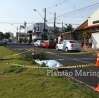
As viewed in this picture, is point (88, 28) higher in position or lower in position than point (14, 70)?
higher

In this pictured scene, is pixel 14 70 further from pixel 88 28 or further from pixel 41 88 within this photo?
pixel 88 28

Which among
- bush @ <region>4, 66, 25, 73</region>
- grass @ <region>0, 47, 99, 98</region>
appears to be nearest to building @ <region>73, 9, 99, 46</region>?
bush @ <region>4, 66, 25, 73</region>

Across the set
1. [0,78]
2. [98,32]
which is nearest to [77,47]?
[98,32]

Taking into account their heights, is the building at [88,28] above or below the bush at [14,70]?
above

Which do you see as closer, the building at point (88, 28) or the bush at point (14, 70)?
the bush at point (14, 70)

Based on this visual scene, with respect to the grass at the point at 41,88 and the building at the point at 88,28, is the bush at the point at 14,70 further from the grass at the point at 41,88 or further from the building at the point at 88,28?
the building at the point at 88,28

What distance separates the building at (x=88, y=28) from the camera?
51016 millimetres

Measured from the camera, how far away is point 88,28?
5338cm

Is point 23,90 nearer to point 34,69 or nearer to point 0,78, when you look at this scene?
point 0,78

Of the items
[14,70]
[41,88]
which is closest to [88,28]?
[14,70]

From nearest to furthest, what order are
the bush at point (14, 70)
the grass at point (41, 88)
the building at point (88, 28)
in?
the grass at point (41, 88), the bush at point (14, 70), the building at point (88, 28)

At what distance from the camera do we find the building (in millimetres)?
51016

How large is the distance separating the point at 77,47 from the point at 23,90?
3319cm

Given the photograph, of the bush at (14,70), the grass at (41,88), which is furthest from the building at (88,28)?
the grass at (41,88)
